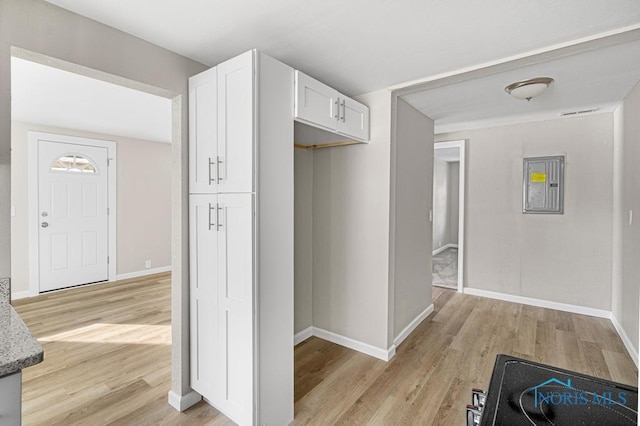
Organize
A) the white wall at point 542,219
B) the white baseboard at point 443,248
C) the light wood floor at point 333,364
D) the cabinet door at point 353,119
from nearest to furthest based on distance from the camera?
the light wood floor at point 333,364
the cabinet door at point 353,119
the white wall at point 542,219
the white baseboard at point 443,248

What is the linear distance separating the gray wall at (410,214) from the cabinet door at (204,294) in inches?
58.5

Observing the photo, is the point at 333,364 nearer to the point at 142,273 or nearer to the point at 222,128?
the point at 222,128

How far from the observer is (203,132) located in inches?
78.8

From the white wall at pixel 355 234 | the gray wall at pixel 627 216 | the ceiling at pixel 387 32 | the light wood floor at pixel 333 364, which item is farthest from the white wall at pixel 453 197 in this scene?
the white wall at pixel 355 234

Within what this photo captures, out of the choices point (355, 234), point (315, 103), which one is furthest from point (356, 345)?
point (315, 103)

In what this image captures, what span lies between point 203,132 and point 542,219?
403cm

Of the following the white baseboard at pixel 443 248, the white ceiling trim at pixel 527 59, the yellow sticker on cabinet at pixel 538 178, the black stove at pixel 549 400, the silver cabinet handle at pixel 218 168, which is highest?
the white ceiling trim at pixel 527 59

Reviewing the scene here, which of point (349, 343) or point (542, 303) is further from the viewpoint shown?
point (542, 303)

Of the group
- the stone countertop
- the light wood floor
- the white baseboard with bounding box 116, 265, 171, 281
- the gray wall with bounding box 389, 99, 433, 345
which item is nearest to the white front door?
the white baseboard with bounding box 116, 265, 171, 281

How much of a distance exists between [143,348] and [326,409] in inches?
71.9

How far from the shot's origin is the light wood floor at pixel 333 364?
6.84ft

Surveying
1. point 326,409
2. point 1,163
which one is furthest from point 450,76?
point 1,163

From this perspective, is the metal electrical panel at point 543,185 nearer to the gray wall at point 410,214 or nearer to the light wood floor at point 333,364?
the light wood floor at point 333,364

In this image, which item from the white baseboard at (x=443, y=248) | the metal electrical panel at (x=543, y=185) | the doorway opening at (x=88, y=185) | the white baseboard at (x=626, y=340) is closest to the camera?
the white baseboard at (x=626, y=340)
